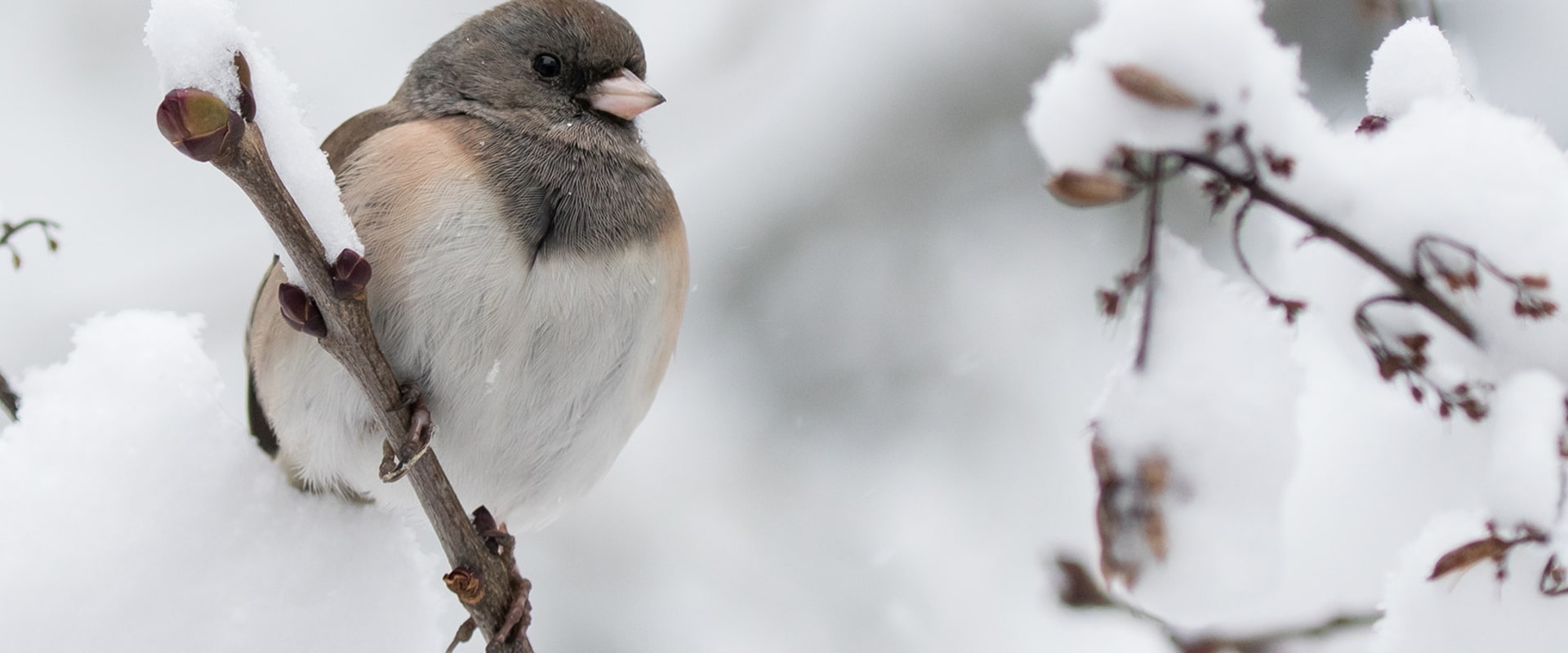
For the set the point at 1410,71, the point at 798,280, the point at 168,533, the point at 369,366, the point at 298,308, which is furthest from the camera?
the point at 798,280

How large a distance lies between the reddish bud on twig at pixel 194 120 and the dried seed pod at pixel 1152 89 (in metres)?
0.64

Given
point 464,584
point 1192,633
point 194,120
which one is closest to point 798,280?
point 464,584

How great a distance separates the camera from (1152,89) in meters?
0.82

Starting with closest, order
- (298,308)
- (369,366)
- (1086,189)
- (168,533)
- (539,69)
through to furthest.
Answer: (1086,189) < (298,308) < (369,366) < (168,533) < (539,69)

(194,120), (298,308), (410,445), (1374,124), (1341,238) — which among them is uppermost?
(1374,124)

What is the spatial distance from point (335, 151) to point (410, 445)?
2.46 feet

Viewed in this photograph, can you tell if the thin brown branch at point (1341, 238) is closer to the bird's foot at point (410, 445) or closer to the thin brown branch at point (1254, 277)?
the thin brown branch at point (1254, 277)

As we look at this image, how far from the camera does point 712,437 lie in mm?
3646

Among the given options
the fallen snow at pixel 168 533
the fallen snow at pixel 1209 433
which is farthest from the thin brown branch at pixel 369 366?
the fallen snow at pixel 1209 433

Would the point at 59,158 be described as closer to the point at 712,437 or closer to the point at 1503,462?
the point at 712,437

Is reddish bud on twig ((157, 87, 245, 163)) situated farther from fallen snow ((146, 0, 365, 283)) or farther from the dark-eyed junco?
the dark-eyed junco

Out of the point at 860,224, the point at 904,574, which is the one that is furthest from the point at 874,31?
the point at 904,574

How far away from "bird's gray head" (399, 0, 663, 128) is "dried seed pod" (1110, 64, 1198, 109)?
1158 mm

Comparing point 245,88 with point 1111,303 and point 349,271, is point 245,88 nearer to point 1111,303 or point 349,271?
point 349,271
